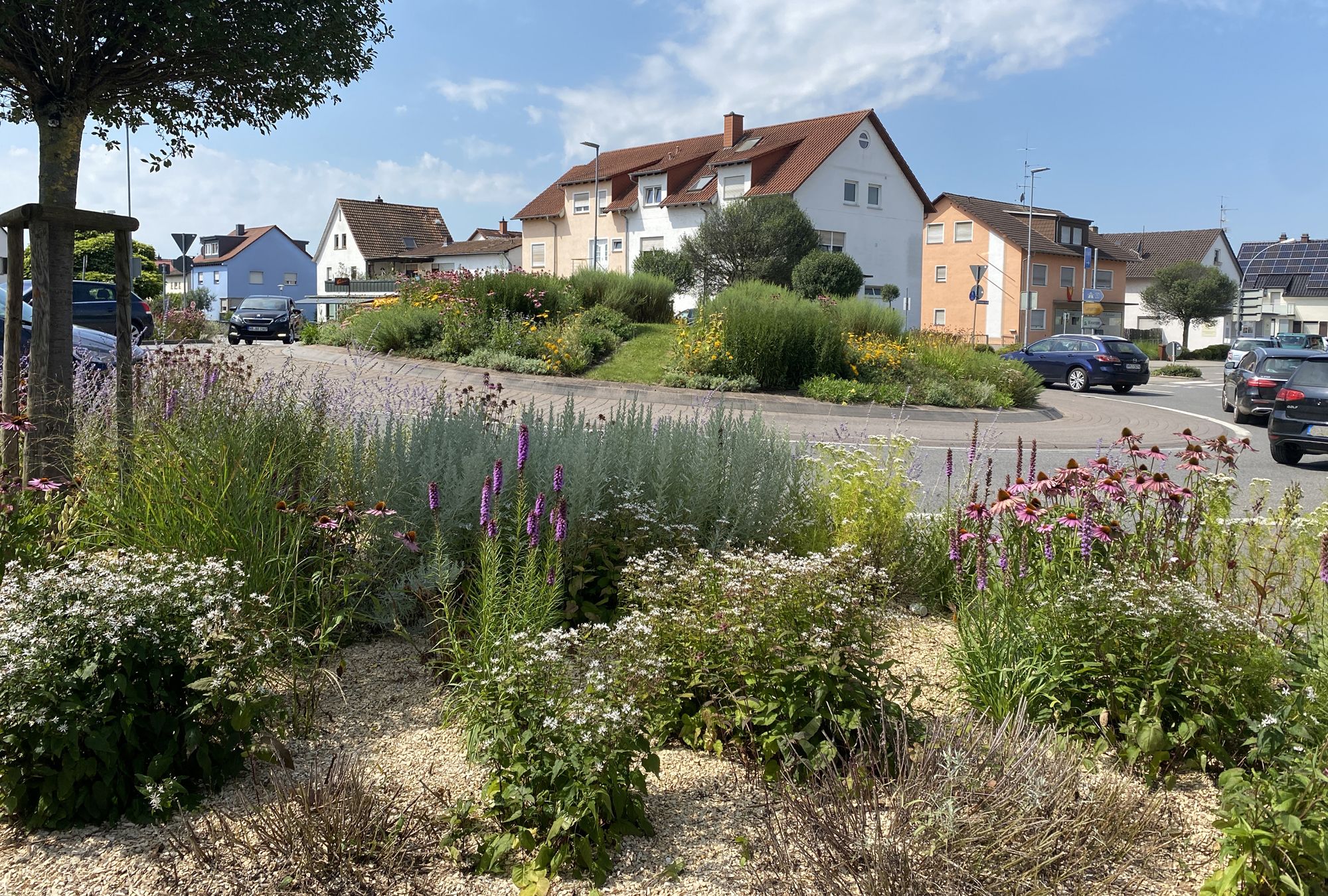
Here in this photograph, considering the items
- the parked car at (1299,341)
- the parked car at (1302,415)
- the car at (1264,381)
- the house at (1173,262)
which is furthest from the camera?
the house at (1173,262)

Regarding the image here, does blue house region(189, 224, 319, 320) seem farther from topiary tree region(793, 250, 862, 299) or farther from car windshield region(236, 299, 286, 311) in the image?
topiary tree region(793, 250, 862, 299)

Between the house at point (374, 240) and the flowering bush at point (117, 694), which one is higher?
the house at point (374, 240)

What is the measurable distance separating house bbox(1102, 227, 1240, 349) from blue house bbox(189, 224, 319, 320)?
64.0m

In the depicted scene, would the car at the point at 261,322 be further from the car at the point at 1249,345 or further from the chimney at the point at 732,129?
the car at the point at 1249,345

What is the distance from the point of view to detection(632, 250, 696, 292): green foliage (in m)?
39.8

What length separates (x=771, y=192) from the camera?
45625 millimetres

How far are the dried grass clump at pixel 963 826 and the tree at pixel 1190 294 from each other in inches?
2766

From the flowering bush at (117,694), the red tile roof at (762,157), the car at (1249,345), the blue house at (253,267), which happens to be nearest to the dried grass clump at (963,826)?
the flowering bush at (117,694)

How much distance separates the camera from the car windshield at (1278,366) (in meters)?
18.8

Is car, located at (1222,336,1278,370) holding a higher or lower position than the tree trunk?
higher

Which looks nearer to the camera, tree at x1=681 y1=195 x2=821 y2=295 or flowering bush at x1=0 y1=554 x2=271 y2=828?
flowering bush at x1=0 y1=554 x2=271 y2=828

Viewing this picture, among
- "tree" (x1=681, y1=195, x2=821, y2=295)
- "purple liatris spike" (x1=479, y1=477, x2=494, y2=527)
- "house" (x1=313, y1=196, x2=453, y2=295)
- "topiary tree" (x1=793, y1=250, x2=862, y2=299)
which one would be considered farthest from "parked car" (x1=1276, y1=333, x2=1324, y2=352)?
"house" (x1=313, y1=196, x2=453, y2=295)

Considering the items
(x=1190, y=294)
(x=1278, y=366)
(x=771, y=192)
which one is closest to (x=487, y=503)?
(x=1278, y=366)

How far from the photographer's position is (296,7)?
651 centimetres
